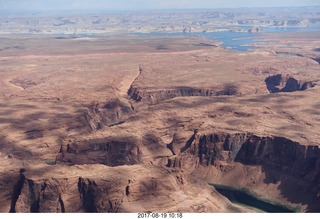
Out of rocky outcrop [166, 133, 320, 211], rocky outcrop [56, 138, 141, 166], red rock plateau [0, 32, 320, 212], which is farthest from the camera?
rocky outcrop [56, 138, 141, 166]

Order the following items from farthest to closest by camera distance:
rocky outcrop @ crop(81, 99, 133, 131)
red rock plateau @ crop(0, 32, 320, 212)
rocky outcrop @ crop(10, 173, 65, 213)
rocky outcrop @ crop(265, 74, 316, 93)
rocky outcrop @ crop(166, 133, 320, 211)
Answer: rocky outcrop @ crop(265, 74, 316, 93) < rocky outcrop @ crop(81, 99, 133, 131) < rocky outcrop @ crop(166, 133, 320, 211) < red rock plateau @ crop(0, 32, 320, 212) < rocky outcrop @ crop(10, 173, 65, 213)

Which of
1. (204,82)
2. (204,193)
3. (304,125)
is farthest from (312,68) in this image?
(204,193)

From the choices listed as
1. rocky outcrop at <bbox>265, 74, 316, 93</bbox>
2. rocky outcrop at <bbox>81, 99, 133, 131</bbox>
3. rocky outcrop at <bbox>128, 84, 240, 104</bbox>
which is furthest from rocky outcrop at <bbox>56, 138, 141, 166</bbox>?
rocky outcrop at <bbox>265, 74, 316, 93</bbox>

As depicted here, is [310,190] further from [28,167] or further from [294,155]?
[28,167]

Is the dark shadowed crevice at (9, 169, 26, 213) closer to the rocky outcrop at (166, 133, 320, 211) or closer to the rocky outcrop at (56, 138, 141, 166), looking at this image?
the rocky outcrop at (56, 138, 141, 166)

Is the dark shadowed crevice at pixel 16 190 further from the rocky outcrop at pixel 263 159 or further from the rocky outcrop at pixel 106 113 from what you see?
the rocky outcrop at pixel 106 113

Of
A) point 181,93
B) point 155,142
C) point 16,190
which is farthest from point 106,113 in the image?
point 16,190

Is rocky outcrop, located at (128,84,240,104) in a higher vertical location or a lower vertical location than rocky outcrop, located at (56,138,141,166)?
higher
